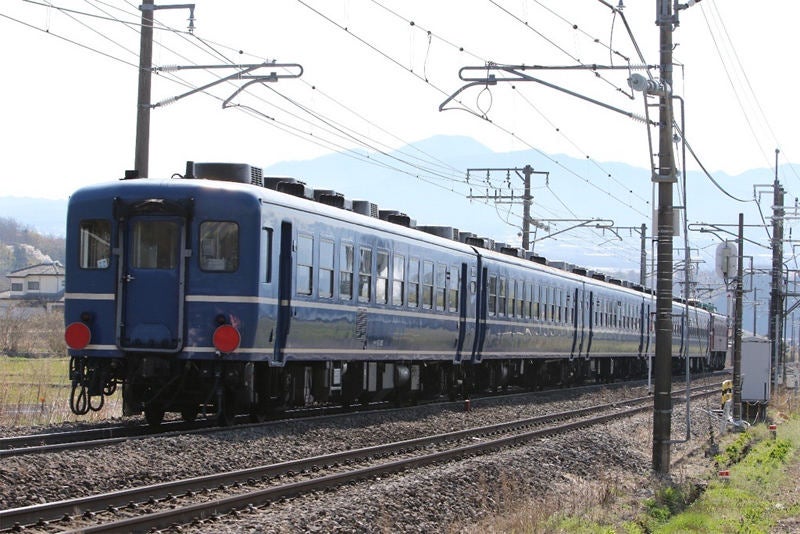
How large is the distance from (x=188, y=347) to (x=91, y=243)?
1.95 m

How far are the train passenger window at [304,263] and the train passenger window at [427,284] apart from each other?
5.18m

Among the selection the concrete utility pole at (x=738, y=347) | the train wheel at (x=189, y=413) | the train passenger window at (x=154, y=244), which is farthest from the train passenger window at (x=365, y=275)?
the concrete utility pole at (x=738, y=347)

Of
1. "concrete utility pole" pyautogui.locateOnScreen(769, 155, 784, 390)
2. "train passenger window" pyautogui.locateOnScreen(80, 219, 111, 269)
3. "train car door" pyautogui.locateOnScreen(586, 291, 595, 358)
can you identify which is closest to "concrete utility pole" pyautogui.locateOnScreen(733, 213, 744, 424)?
"train car door" pyautogui.locateOnScreen(586, 291, 595, 358)

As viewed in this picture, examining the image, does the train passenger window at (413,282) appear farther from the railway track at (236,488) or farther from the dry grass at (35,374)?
the dry grass at (35,374)

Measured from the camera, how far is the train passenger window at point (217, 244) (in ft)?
51.2

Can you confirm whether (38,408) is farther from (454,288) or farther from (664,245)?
(664,245)

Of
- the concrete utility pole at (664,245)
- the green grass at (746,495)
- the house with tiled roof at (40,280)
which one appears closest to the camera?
the green grass at (746,495)

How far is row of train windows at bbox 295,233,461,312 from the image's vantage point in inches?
679

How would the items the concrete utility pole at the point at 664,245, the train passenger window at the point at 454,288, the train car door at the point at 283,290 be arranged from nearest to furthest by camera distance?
the concrete utility pole at the point at 664,245 < the train car door at the point at 283,290 < the train passenger window at the point at 454,288

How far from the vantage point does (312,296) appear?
1738 centimetres

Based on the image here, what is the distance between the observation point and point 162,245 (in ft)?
51.8

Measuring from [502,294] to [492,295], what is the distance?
843mm

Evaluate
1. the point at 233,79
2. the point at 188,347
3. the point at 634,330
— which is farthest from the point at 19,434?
the point at 634,330

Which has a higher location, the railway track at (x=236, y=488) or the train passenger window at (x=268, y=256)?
the train passenger window at (x=268, y=256)
